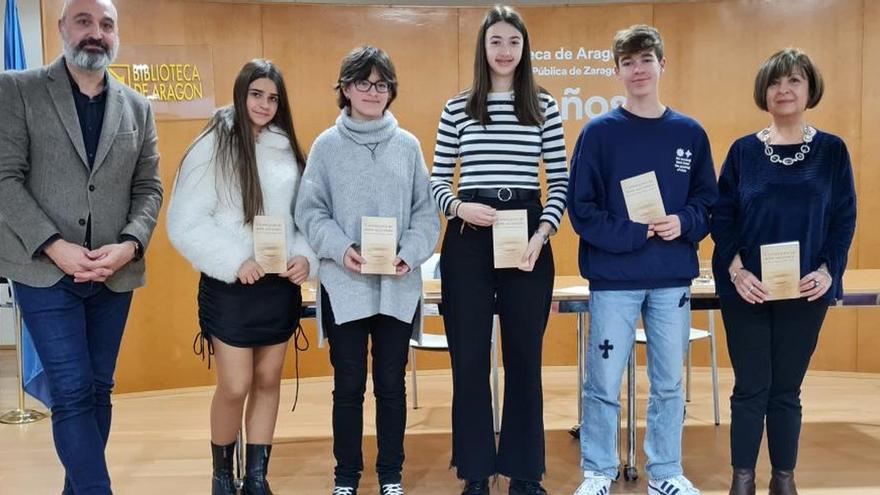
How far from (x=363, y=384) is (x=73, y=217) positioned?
1.13 m

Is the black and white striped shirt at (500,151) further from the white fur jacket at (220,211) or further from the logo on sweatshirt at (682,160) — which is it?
the white fur jacket at (220,211)

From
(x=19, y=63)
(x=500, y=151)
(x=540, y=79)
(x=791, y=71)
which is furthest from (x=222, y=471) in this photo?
(x=540, y=79)

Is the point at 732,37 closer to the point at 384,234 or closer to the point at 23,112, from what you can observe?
the point at 384,234

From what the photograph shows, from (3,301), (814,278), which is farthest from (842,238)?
(3,301)

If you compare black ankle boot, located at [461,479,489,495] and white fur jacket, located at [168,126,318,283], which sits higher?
white fur jacket, located at [168,126,318,283]

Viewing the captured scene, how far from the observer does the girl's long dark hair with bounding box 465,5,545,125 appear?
111 inches

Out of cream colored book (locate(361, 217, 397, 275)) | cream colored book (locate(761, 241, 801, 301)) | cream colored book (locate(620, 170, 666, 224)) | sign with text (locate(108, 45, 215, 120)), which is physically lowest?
cream colored book (locate(761, 241, 801, 301))

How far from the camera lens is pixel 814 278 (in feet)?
9.06

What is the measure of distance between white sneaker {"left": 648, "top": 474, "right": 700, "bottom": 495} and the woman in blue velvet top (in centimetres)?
23

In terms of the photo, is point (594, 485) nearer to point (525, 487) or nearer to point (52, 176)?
A: point (525, 487)

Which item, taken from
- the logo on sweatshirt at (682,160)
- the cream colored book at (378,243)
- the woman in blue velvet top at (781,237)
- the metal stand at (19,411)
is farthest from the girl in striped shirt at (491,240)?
the metal stand at (19,411)

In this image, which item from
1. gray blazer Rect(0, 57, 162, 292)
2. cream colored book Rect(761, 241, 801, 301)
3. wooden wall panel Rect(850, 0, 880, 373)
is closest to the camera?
gray blazer Rect(0, 57, 162, 292)

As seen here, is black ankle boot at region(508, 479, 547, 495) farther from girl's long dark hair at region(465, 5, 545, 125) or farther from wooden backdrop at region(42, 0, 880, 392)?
wooden backdrop at region(42, 0, 880, 392)

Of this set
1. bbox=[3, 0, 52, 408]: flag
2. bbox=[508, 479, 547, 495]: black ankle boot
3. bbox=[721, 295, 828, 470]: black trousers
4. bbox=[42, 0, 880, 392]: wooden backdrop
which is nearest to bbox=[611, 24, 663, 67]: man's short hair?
bbox=[721, 295, 828, 470]: black trousers
